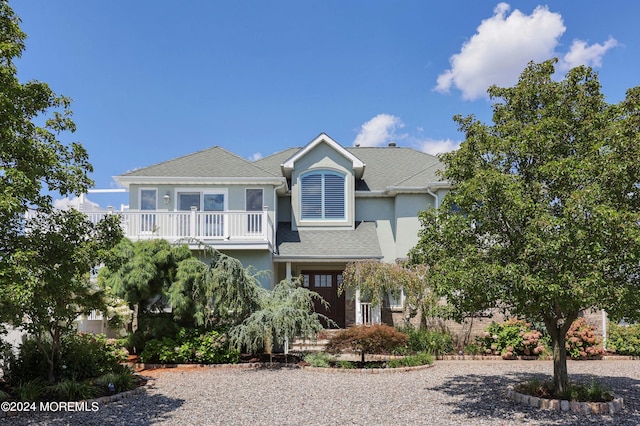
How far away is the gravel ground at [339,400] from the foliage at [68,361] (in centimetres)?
143

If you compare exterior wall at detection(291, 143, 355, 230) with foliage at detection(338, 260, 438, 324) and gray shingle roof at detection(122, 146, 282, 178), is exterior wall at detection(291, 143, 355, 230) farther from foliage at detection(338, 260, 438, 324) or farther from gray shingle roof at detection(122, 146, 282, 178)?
foliage at detection(338, 260, 438, 324)

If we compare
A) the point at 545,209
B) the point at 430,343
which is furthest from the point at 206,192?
the point at 545,209

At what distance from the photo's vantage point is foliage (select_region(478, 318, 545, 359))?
1519 cm

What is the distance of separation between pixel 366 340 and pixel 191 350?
5152mm

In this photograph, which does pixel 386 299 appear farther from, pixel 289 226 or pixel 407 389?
pixel 407 389

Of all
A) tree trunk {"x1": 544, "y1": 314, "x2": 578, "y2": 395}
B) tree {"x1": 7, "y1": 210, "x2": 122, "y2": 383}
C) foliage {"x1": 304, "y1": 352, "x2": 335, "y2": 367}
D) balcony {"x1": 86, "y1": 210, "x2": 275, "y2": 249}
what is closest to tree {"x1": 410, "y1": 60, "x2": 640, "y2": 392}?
tree trunk {"x1": 544, "y1": 314, "x2": 578, "y2": 395}

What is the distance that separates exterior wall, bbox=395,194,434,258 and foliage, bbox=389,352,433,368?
254 inches

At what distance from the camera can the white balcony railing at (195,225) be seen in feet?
57.2

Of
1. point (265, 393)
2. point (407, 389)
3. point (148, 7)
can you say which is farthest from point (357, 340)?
point (148, 7)

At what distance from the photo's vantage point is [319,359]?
13312 millimetres

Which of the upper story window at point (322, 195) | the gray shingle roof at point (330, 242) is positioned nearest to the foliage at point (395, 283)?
the gray shingle roof at point (330, 242)

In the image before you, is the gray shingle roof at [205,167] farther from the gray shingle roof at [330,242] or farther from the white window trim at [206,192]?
Result: the gray shingle roof at [330,242]

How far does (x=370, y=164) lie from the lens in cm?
2367

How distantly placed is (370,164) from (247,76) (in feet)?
30.6
